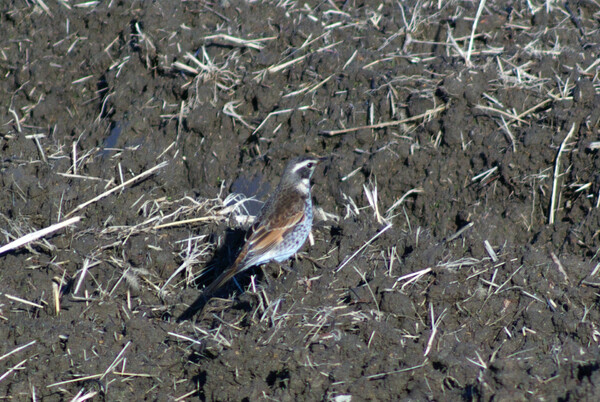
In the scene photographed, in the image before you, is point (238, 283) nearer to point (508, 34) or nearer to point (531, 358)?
point (531, 358)

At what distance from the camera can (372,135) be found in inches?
300

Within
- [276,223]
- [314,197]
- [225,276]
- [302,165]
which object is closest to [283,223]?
[276,223]

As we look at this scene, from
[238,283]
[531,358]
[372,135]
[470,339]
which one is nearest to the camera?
[531,358]

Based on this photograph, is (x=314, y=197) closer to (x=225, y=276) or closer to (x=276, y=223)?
(x=276, y=223)

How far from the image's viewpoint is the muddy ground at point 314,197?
18.0 ft

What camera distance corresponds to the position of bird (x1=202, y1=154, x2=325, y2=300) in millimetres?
6422

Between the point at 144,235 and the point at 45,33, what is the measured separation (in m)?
4.53

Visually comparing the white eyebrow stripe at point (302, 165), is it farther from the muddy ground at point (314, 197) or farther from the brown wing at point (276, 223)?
the muddy ground at point (314, 197)

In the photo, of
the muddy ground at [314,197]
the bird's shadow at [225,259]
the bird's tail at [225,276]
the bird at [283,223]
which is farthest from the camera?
the bird's shadow at [225,259]

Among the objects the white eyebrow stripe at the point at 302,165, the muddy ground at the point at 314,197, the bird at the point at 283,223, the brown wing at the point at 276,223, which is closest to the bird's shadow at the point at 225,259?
the muddy ground at the point at 314,197

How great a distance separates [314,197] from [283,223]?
102 cm

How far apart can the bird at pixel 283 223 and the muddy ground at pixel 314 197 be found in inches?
9.5

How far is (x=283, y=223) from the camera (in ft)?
21.9

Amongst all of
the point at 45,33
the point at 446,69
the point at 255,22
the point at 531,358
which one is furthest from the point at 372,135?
the point at 45,33
